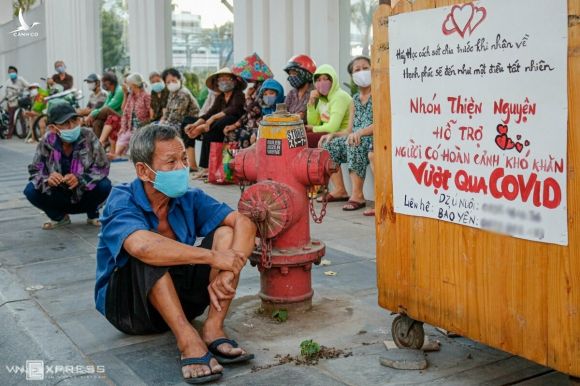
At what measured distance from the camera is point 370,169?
8.03 meters

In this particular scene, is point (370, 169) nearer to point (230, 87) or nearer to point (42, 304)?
point (230, 87)

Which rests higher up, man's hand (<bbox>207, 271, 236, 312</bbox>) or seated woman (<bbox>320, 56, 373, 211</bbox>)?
seated woman (<bbox>320, 56, 373, 211</bbox>)

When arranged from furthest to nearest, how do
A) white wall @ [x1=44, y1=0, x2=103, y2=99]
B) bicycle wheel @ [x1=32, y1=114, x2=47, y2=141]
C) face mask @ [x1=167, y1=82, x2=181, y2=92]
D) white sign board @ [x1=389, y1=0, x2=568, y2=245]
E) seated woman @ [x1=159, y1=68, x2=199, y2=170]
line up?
white wall @ [x1=44, y1=0, x2=103, y2=99], bicycle wheel @ [x1=32, y1=114, x2=47, y2=141], face mask @ [x1=167, y1=82, x2=181, y2=92], seated woman @ [x1=159, y1=68, x2=199, y2=170], white sign board @ [x1=389, y1=0, x2=568, y2=245]

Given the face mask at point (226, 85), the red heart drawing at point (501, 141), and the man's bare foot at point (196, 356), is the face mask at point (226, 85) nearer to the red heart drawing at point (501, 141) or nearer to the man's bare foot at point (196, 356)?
the man's bare foot at point (196, 356)

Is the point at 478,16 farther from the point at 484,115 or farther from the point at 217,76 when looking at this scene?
the point at 217,76

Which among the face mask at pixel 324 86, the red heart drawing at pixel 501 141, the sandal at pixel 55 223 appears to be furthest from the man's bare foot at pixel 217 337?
the face mask at pixel 324 86

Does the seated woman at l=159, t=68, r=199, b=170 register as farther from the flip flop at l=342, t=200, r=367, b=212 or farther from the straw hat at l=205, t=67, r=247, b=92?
the flip flop at l=342, t=200, r=367, b=212

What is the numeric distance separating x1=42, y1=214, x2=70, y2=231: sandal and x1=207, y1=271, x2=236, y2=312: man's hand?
12.6ft

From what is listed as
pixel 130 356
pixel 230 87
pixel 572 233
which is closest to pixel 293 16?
pixel 230 87

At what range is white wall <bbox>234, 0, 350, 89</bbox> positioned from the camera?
9133mm

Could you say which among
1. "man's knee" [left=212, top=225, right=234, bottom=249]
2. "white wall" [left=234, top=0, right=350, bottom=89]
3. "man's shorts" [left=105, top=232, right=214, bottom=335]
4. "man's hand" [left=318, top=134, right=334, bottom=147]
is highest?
"white wall" [left=234, top=0, right=350, bottom=89]

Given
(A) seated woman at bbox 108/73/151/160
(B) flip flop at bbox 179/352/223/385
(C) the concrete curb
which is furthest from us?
(A) seated woman at bbox 108/73/151/160

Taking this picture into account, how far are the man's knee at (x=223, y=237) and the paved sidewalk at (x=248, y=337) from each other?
1.69 ft

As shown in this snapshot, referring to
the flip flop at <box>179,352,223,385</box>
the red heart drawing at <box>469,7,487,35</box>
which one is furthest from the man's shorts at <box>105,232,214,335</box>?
the red heart drawing at <box>469,7,487,35</box>
